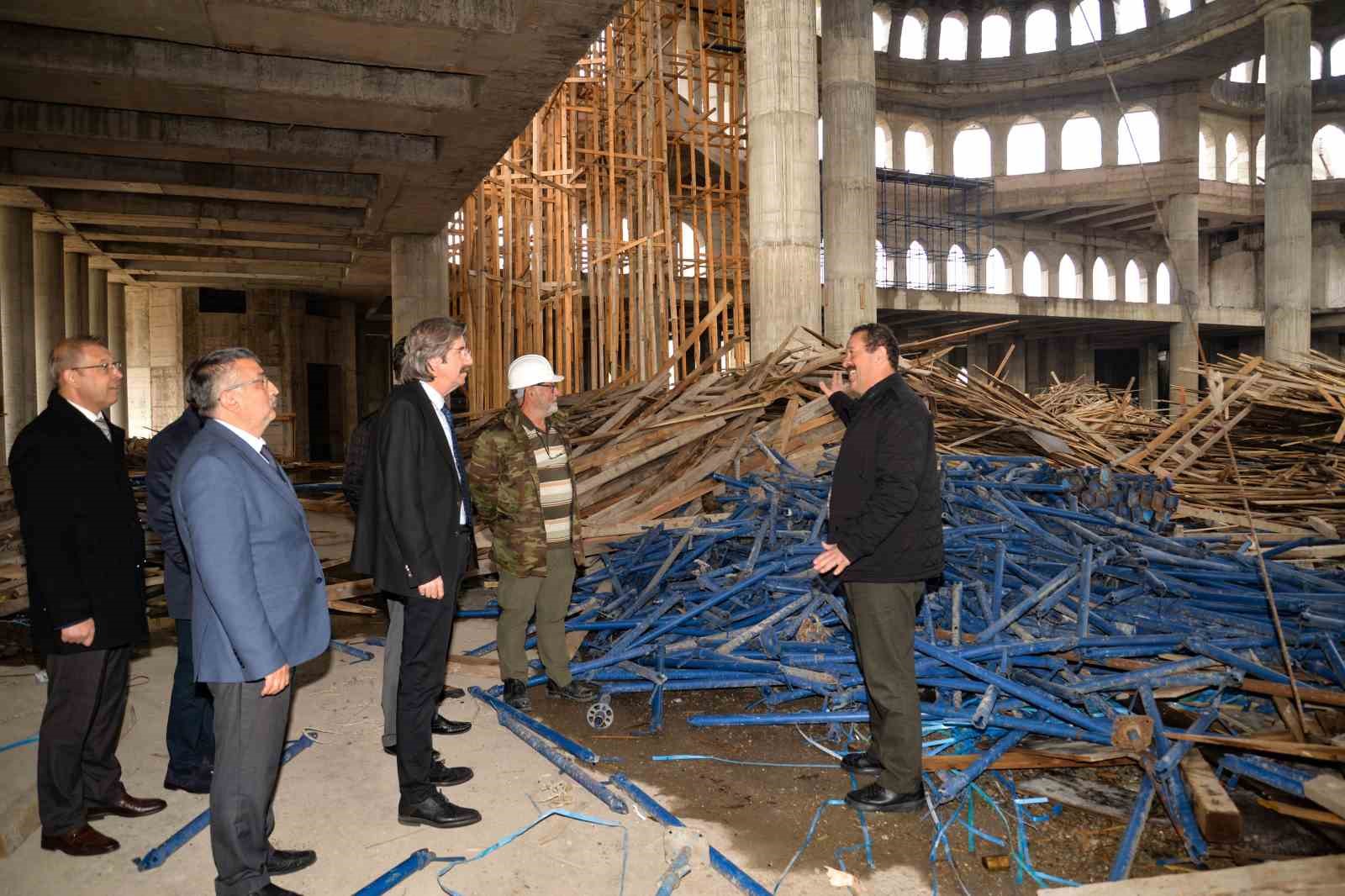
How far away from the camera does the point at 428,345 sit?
441 cm

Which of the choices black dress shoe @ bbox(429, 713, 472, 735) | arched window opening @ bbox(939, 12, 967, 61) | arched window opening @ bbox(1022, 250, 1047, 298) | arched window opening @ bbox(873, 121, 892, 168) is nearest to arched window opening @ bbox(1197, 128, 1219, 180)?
arched window opening @ bbox(1022, 250, 1047, 298)

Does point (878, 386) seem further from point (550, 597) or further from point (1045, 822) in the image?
point (550, 597)

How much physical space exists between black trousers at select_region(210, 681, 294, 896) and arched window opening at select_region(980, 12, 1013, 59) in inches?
1624

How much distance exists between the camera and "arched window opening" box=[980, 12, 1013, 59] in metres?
38.1

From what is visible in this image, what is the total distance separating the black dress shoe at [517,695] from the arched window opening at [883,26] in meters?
36.7

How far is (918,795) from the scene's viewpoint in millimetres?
4289

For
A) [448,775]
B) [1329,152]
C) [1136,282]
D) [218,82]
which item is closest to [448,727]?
[448,775]

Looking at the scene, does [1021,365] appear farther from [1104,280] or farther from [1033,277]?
[1104,280]

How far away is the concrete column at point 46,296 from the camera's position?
58.7ft

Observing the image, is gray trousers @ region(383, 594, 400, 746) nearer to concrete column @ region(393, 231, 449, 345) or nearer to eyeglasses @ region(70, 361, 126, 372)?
eyeglasses @ region(70, 361, 126, 372)

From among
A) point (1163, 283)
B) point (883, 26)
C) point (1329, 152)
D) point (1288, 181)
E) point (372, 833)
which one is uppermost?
point (883, 26)

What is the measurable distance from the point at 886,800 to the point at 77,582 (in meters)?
3.68

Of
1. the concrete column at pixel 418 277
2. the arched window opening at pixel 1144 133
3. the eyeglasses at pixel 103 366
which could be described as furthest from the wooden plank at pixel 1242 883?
the arched window opening at pixel 1144 133

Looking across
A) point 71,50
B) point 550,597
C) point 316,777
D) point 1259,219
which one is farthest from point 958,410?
point 1259,219
